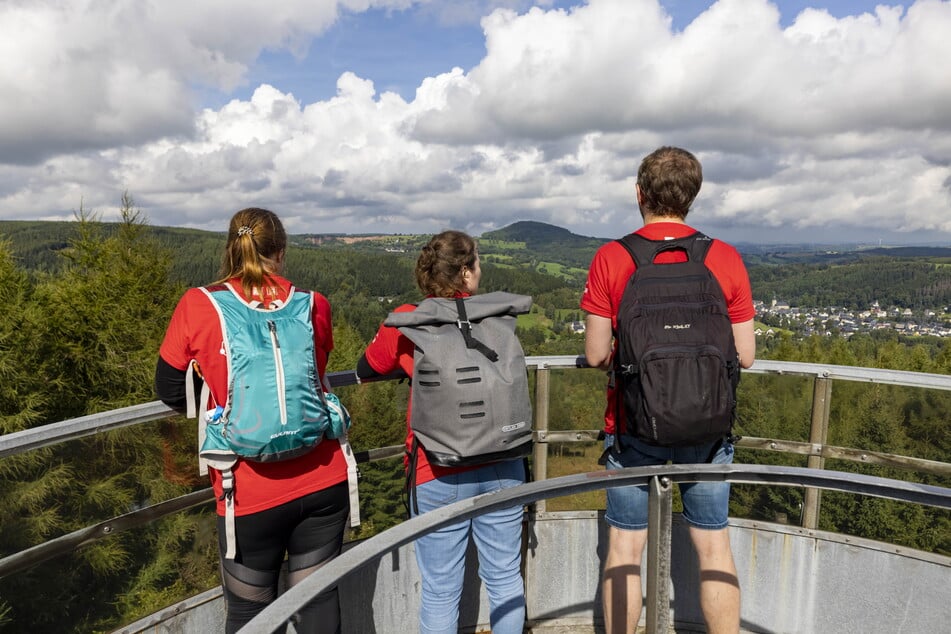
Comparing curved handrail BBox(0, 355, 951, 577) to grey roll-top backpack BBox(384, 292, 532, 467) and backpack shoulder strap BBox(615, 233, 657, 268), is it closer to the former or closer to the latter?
grey roll-top backpack BBox(384, 292, 532, 467)

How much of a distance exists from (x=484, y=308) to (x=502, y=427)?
0.42 m

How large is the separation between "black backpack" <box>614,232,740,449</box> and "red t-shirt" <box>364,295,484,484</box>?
690 mm

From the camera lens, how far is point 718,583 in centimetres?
241

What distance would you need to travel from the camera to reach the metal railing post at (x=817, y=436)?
10.0 ft

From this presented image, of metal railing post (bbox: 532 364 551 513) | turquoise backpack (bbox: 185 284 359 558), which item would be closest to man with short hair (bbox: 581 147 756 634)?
metal railing post (bbox: 532 364 551 513)

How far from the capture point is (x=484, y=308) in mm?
2305

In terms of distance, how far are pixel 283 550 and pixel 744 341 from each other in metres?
1.79

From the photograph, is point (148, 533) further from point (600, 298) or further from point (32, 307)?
point (32, 307)

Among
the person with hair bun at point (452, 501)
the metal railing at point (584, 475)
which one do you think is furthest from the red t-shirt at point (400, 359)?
the metal railing at point (584, 475)

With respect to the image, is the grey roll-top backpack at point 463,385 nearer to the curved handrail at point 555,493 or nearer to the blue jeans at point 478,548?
the blue jeans at point 478,548

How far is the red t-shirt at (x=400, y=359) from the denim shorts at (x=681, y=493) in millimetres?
579

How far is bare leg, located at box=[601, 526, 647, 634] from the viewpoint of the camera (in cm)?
244

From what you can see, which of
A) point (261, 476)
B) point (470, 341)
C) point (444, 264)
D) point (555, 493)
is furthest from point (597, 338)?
point (261, 476)

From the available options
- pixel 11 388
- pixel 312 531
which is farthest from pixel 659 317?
pixel 11 388
